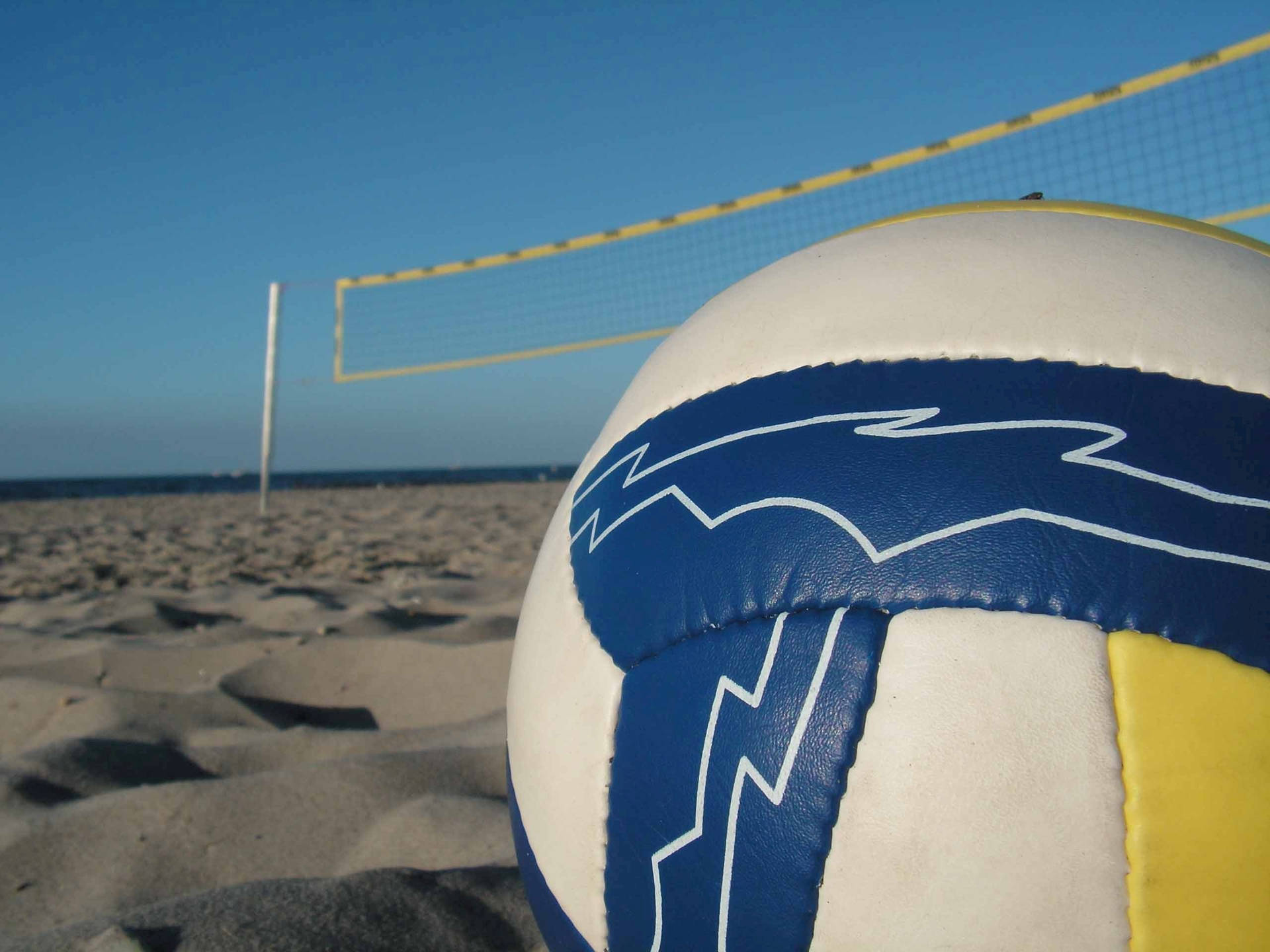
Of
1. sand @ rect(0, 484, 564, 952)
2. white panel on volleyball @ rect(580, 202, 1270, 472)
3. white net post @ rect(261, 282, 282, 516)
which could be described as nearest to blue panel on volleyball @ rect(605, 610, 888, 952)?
white panel on volleyball @ rect(580, 202, 1270, 472)

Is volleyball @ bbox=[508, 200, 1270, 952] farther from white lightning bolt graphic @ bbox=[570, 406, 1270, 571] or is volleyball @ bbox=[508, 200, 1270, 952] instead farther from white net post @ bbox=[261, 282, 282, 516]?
white net post @ bbox=[261, 282, 282, 516]

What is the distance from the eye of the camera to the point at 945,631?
2.89ft

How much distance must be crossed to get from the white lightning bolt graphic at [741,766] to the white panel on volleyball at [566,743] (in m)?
0.12

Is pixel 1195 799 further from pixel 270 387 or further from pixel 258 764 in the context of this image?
pixel 270 387

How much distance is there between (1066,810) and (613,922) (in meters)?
0.48

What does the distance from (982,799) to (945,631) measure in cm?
14

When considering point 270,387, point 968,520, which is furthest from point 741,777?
point 270,387

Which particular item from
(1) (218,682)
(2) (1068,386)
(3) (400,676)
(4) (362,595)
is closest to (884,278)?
(2) (1068,386)

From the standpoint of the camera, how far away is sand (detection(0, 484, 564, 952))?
4.82ft

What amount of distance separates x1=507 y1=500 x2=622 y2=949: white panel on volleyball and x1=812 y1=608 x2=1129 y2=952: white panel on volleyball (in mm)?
278

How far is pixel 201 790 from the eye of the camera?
1.98 m

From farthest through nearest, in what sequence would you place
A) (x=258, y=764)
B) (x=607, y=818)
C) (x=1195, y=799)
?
(x=258, y=764), (x=607, y=818), (x=1195, y=799)

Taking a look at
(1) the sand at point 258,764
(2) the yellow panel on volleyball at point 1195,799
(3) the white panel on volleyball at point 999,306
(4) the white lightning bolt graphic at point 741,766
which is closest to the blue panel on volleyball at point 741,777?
(4) the white lightning bolt graphic at point 741,766

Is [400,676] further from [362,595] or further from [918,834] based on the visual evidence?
[918,834]
